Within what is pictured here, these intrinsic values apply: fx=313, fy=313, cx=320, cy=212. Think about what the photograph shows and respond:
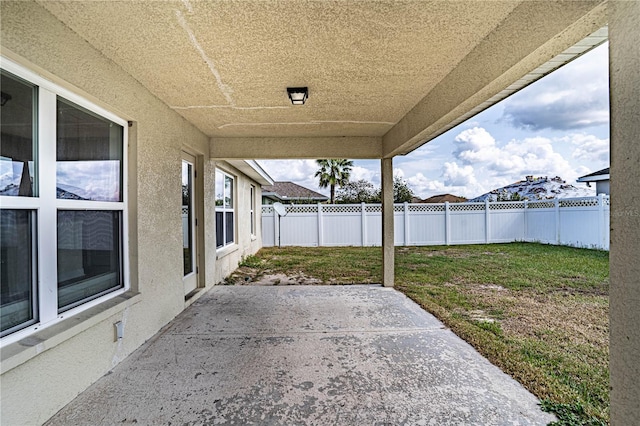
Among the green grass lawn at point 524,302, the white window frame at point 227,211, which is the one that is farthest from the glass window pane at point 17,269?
the white window frame at point 227,211

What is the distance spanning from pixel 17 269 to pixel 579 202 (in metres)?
15.5

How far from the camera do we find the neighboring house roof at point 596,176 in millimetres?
13089

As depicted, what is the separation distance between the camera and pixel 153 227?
12.5 feet

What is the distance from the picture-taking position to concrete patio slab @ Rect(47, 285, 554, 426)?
2.32 metres

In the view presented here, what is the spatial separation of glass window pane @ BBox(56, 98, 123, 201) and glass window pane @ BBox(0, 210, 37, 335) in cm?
43

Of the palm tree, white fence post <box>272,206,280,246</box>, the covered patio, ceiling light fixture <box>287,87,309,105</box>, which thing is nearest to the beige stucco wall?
the covered patio

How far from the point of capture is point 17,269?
2.14 metres

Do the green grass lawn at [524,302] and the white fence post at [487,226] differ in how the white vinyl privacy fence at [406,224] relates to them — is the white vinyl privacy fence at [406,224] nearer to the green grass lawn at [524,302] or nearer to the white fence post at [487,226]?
the white fence post at [487,226]

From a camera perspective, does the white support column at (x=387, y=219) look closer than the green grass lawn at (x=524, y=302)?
No

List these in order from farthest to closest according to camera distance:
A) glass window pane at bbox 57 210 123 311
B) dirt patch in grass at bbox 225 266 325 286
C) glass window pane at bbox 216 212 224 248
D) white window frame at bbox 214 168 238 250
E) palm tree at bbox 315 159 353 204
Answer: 1. palm tree at bbox 315 159 353 204
2. white window frame at bbox 214 168 238 250
3. glass window pane at bbox 216 212 224 248
4. dirt patch in grass at bbox 225 266 325 286
5. glass window pane at bbox 57 210 123 311

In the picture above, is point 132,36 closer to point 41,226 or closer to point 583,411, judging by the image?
point 41,226

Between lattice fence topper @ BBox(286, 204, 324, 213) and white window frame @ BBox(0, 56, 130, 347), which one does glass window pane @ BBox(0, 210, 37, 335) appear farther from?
lattice fence topper @ BBox(286, 204, 324, 213)

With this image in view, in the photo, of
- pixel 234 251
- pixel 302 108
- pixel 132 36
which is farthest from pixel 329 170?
pixel 132 36

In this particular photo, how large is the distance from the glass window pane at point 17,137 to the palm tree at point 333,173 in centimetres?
2103
